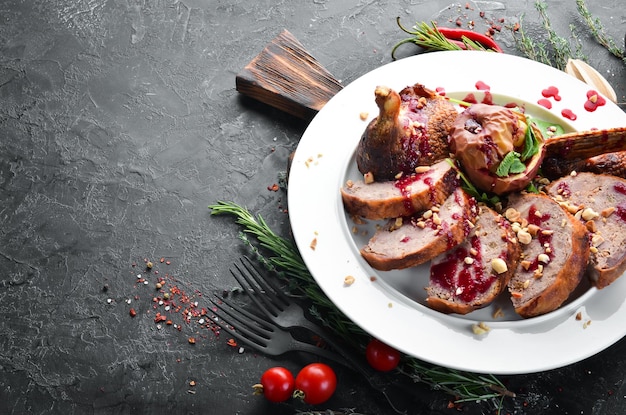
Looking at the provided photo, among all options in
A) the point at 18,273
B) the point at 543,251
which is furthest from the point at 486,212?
the point at 18,273

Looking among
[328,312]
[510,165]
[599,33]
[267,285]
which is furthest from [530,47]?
[267,285]

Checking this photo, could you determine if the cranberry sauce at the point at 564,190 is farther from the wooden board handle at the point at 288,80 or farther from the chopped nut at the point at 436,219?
the wooden board handle at the point at 288,80

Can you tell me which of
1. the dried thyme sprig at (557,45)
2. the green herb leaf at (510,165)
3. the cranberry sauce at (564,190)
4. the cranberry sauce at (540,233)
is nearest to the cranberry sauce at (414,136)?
the green herb leaf at (510,165)

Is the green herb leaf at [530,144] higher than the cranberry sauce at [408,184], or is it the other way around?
the green herb leaf at [530,144]

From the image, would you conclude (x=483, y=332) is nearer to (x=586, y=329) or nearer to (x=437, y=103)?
(x=586, y=329)

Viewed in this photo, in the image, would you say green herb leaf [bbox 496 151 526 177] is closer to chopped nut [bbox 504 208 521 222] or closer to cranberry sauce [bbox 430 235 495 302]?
chopped nut [bbox 504 208 521 222]

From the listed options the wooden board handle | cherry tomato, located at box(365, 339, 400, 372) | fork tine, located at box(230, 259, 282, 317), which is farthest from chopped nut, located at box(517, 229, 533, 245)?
the wooden board handle

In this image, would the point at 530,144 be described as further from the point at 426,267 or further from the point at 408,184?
the point at 426,267
